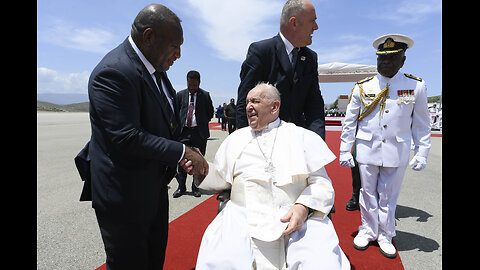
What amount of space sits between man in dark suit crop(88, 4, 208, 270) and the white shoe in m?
2.16

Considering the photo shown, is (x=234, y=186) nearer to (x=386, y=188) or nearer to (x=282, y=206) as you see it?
(x=282, y=206)

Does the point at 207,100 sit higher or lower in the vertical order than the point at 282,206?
higher

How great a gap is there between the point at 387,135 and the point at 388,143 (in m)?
0.09

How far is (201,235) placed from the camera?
3.23m

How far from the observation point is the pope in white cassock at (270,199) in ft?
5.82

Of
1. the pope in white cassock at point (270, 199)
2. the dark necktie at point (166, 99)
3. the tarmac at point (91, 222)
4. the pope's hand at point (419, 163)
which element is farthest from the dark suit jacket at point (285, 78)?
the tarmac at point (91, 222)

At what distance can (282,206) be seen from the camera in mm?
2008

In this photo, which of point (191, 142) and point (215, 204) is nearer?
point (215, 204)

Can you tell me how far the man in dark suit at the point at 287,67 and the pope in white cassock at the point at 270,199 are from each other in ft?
0.67

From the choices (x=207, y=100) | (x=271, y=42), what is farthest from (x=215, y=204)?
(x=271, y=42)

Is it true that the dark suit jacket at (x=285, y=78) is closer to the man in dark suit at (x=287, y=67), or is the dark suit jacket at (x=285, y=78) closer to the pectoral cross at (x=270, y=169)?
the man in dark suit at (x=287, y=67)

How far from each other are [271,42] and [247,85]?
0.44 m

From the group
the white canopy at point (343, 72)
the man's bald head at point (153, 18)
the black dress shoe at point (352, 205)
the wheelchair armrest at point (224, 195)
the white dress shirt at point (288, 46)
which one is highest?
the white canopy at point (343, 72)

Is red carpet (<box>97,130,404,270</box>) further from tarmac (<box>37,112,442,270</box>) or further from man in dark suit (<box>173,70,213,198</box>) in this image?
man in dark suit (<box>173,70,213,198</box>)
